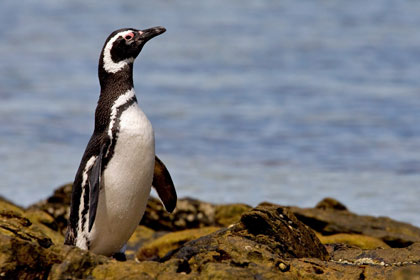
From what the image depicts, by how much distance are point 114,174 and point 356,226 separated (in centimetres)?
284

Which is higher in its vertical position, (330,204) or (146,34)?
(146,34)

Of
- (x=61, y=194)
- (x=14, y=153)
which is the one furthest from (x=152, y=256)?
(x=14, y=153)

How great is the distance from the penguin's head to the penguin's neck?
0.13 feet

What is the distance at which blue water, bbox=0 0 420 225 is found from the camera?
11.2 metres

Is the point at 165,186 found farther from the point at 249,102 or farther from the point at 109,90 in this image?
the point at 249,102

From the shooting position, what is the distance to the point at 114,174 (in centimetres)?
571

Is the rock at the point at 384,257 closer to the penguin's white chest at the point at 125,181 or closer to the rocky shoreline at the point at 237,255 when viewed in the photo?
the rocky shoreline at the point at 237,255

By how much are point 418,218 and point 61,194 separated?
3757 mm

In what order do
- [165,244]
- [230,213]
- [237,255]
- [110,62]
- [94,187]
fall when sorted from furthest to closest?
1. [230,213]
2. [165,244]
3. [110,62]
4. [94,187]
5. [237,255]

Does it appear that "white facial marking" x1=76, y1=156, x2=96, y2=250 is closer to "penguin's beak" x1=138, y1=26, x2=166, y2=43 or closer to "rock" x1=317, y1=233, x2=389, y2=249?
"penguin's beak" x1=138, y1=26, x2=166, y2=43

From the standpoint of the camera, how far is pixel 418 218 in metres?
9.38

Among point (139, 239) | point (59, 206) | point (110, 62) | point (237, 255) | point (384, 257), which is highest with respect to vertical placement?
point (110, 62)

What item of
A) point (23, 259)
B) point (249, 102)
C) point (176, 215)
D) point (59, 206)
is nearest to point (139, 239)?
point (176, 215)

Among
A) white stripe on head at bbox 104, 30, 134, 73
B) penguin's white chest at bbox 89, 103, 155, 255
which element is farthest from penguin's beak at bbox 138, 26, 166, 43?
penguin's white chest at bbox 89, 103, 155, 255
